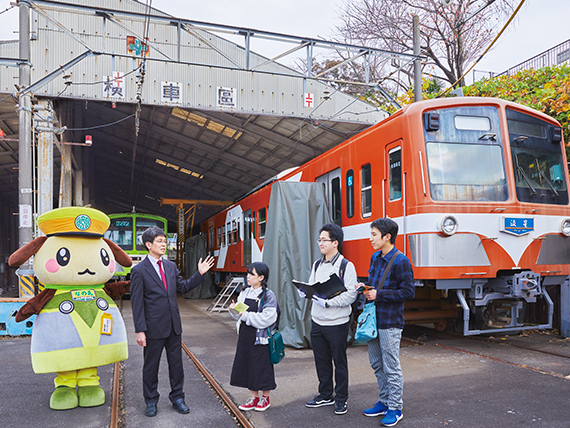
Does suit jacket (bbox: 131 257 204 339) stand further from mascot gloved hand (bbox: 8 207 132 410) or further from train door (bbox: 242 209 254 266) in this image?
train door (bbox: 242 209 254 266)

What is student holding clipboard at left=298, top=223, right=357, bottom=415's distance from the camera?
4324 millimetres

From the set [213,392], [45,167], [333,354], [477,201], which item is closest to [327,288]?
[333,354]

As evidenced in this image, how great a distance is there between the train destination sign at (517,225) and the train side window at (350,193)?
7.53 feet

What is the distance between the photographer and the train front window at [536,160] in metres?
6.56

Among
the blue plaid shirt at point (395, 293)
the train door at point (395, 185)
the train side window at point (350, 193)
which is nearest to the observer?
the blue plaid shirt at point (395, 293)

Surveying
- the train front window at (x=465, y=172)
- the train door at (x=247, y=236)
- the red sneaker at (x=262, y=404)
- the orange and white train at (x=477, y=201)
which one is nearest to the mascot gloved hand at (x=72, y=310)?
the red sneaker at (x=262, y=404)

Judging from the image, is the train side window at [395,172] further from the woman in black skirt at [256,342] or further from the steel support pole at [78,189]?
the steel support pole at [78,189]

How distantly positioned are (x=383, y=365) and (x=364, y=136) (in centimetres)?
418

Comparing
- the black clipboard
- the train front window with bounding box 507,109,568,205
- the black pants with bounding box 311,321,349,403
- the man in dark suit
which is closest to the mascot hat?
the man in dark suit

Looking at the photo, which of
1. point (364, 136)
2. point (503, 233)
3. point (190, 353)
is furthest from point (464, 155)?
point (190, 353)

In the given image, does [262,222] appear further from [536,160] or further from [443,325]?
[536,160]

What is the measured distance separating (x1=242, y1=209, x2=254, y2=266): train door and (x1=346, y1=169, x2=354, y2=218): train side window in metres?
4.67

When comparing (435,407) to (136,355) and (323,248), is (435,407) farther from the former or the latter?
(136,355)

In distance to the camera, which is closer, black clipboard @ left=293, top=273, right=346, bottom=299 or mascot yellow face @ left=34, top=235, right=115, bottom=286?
black clipboard @ left=293, top=273, right=346, bottom=299
